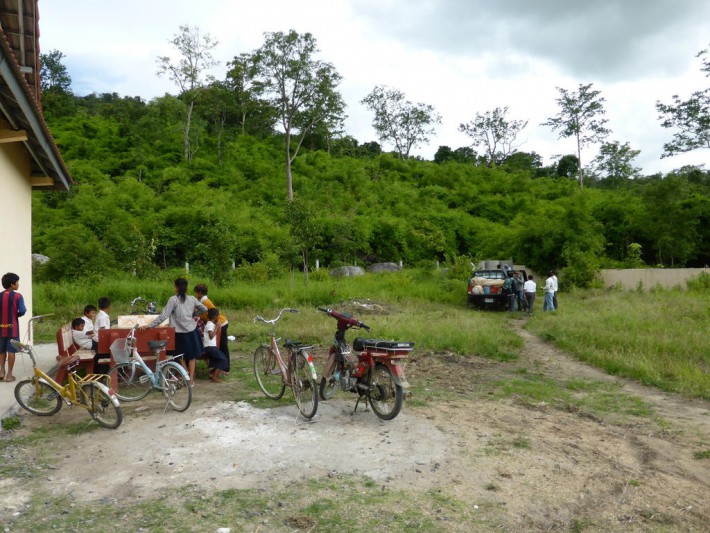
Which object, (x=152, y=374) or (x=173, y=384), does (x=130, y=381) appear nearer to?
(x=152, y=374)

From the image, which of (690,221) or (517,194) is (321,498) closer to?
(690,221)

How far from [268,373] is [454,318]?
963 centimetres

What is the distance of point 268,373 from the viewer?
7.73 m

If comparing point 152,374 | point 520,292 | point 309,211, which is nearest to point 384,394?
point 152,374

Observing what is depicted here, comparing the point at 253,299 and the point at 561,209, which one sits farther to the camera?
the point at 561,209

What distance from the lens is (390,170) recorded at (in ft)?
164

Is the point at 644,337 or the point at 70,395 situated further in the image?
the point at 644,337

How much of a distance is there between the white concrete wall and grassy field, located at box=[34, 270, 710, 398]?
2370mm

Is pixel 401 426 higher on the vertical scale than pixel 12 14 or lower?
lower

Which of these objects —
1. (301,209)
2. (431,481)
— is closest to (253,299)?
(301,209)

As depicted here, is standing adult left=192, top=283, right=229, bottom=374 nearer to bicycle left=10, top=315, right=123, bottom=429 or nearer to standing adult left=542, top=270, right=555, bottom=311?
bicycle left=10, top=315, right=123, bottom=429

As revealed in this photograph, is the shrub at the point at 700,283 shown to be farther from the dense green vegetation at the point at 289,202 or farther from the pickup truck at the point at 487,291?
the pickup truck at the point at 487,291

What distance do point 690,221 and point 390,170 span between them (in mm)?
26499

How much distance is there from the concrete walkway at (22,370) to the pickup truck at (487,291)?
1369 cm
